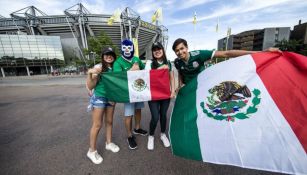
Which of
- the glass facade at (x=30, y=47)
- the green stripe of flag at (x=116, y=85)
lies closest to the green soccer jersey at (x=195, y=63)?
the green stripe of flag at (x=116, y=85)

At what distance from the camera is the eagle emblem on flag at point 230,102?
167cm

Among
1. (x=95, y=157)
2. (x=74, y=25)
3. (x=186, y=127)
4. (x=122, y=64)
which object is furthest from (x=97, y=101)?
(x=74, y=25)

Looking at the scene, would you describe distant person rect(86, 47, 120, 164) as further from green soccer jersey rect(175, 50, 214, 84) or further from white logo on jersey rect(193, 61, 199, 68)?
white logo on jersey rect(193, 61, 199, 68)

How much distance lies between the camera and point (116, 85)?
2.60 meters

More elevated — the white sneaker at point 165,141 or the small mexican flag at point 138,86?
the small mexican flag at point 138,86

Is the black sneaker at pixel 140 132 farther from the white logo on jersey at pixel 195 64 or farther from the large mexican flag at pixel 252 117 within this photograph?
the white logo on jersey at pixel 195 64

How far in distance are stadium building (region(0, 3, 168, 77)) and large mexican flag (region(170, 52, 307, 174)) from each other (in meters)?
51.2

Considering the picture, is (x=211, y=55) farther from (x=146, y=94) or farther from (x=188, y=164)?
(x=188, y=164)

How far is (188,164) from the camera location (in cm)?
247

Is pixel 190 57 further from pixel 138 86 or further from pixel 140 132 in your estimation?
pixel 140 132

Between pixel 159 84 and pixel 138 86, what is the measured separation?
379 mm

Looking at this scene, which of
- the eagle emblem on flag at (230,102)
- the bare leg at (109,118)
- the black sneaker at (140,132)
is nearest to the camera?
the eagle emblem on flag at (230,102)

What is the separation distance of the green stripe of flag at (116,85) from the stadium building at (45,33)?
165 ft

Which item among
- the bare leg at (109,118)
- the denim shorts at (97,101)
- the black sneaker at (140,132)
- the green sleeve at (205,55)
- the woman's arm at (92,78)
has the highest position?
the green sleeve at (205,55)
